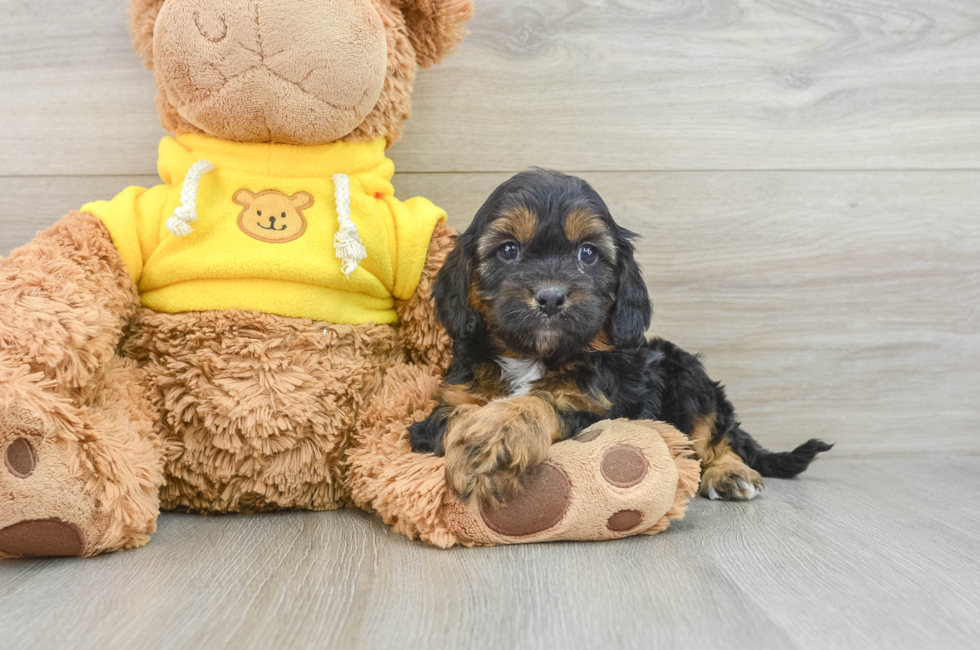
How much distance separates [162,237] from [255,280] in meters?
0.28

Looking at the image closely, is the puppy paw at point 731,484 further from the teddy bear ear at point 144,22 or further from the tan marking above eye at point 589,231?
the teddy bear ear at point 144,22

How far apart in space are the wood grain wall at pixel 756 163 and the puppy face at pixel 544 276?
722 mm

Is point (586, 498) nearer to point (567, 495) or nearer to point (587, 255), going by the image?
point (567, 495)

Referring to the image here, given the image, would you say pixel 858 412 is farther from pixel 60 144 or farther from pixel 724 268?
pixel 60 144

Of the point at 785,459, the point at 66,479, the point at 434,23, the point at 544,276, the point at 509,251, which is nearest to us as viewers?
the point at 66,479

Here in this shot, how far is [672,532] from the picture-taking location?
1828mm

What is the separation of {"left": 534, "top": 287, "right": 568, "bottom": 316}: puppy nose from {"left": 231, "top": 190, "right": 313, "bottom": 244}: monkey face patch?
27.5 inches

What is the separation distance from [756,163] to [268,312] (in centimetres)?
179

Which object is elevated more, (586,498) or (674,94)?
(674,94)

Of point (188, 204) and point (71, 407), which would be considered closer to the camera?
point (71, 407)

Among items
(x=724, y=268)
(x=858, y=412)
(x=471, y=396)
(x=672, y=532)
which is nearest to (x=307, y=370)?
(x=471, y=396)

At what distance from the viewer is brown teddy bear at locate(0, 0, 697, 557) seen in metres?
1.67

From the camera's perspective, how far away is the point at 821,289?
106 inches

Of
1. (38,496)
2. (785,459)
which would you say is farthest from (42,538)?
(785,459)
